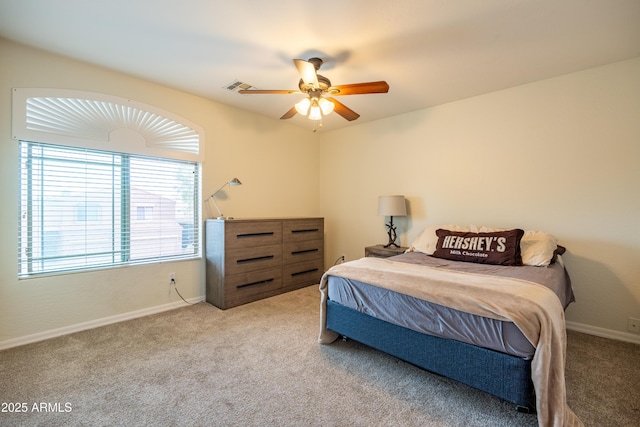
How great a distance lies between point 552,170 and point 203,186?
3.79 m

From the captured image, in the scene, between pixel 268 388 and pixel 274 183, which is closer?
pixel 268 388

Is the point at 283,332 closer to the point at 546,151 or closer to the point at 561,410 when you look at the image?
the point at 561,410

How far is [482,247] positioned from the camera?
8.45ft

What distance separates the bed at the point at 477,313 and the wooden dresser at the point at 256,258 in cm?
131

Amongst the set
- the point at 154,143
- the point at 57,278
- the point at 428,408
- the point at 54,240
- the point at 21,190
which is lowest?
the point at 428,408

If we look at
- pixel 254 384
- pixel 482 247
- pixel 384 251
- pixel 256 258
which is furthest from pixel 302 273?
pixel 482 247

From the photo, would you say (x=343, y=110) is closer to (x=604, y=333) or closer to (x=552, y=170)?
(x=552, y=170)

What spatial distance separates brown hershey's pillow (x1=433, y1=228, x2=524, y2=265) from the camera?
8.03 feet

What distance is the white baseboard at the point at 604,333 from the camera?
2373mm

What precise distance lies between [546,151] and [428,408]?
2.68 metres

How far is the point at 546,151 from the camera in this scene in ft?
9.05

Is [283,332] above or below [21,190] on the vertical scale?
below

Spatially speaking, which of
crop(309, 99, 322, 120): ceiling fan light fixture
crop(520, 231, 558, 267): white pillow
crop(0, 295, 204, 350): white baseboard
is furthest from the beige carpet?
crop(309, 99, 322, 120): ceiling fan light fixture

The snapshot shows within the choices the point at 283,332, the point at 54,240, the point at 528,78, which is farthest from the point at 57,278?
the point at 528,78
